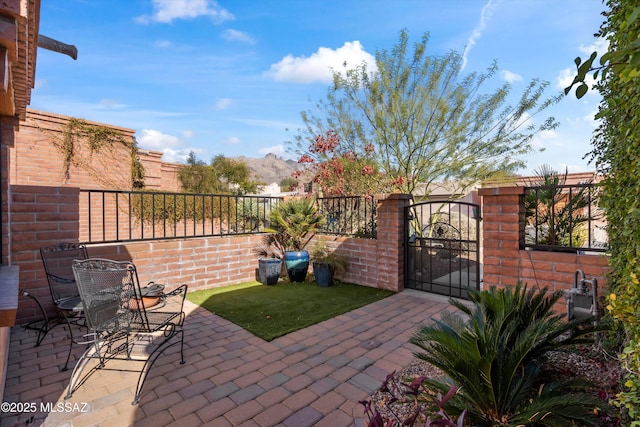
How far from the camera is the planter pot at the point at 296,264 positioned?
20.0 ft

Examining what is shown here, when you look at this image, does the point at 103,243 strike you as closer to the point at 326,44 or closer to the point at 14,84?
the point at 14,84

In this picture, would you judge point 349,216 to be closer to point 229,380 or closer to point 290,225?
point 290,225

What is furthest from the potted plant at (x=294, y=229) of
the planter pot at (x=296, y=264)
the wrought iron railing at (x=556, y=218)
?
the wrought iron railing at (x=556, y=218)

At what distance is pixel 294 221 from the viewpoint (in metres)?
6.24

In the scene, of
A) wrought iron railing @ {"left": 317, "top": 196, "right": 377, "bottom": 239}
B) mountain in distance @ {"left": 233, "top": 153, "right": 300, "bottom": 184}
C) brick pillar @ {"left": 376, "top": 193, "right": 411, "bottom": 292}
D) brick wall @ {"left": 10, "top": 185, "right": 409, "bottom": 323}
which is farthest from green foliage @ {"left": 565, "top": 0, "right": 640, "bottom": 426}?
mountain in distance @ {"left": 233, "top": 153, "right": 300, "bottom": 184}

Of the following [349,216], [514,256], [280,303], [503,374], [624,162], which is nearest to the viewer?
[503,374]

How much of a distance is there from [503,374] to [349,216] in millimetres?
4990

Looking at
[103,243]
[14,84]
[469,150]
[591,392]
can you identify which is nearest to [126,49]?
[103,243]

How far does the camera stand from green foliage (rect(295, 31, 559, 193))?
21.9 feet

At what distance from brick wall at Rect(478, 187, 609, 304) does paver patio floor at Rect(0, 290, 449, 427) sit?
1413mm

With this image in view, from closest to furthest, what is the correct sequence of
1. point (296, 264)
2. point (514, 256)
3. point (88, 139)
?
point (514, 256)
point (296, 264)
point (88, 139)

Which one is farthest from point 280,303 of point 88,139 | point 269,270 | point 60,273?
point 88,139

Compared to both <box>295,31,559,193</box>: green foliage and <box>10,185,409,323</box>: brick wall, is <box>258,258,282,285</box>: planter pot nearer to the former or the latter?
<box>10,185,409,323</box>: brick wall

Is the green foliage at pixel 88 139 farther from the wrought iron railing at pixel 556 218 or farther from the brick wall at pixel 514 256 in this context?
the wrought iron railing at pixel 556 218
